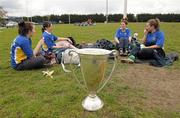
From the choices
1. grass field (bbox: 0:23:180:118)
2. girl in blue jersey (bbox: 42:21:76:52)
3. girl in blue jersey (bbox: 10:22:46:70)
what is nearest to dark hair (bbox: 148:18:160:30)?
grass field (bbox: 0:23:180:118)

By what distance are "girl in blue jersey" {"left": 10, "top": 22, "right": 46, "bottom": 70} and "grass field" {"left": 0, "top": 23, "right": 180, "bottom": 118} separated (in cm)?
18

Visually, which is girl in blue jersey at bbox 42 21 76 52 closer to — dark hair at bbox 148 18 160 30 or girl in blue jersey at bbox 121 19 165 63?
girl in blue jersey at bbox 121 19 165 63

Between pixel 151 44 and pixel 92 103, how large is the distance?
13.3ft

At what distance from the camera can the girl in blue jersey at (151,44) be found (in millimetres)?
7169

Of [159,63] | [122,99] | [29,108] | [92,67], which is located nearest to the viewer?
[92,67]

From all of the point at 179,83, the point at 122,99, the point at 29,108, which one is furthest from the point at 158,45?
the point at 29,108

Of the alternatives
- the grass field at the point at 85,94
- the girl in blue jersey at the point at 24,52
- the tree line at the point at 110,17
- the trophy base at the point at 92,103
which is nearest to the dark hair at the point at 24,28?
the girl in blue jersey at the point at 24,52

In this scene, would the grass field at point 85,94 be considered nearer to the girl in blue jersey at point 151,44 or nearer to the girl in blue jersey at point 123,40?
the girl in blue jersey at point 151,44

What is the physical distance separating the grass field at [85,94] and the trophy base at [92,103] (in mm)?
76

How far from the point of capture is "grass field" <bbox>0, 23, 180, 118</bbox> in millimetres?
3869

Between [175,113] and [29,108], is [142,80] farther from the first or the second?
[29,108]

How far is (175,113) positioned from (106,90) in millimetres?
1280

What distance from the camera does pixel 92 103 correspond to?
393cm

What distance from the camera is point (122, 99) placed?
4.35 m
